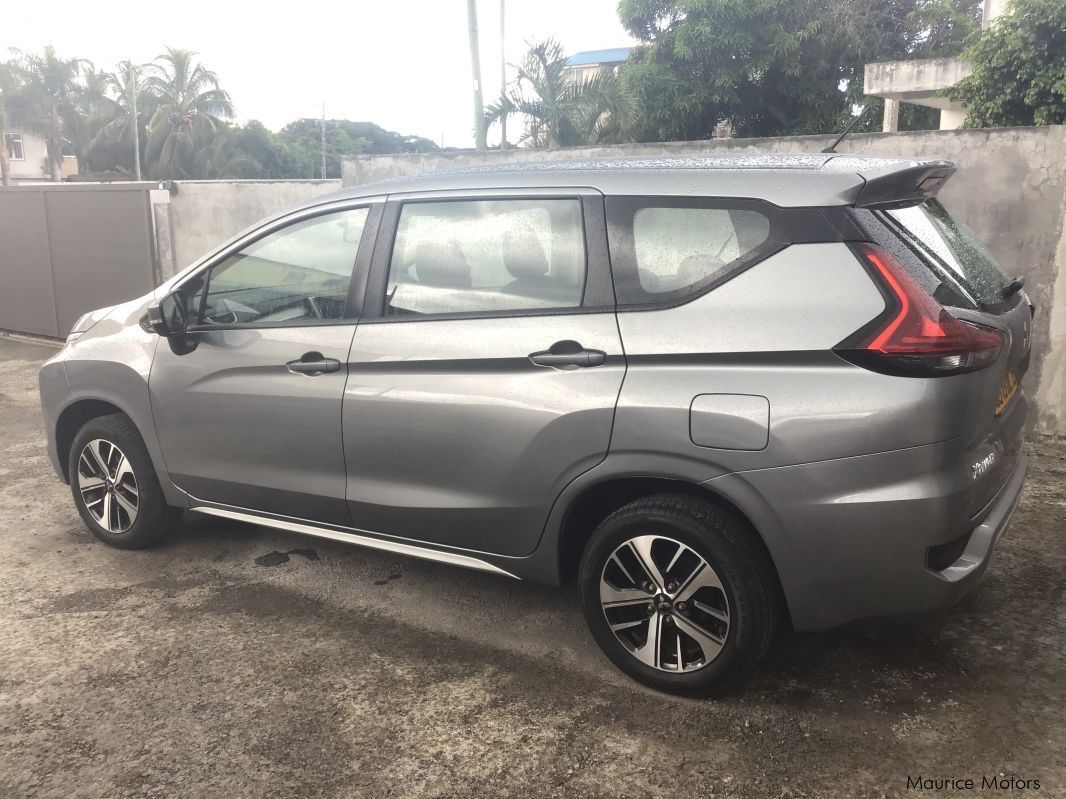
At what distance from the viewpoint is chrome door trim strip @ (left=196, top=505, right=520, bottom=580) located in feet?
11.2

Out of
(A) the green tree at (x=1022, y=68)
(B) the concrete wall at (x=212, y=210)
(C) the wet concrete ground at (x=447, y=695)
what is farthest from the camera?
(A) the green tree at (x=1022, y=68)

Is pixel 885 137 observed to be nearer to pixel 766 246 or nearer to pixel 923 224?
pixel 923 224

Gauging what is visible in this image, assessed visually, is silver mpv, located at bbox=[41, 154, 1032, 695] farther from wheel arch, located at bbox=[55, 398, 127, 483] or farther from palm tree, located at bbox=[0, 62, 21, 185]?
palm tree, located at bbox=[0, 62, 21, 185]

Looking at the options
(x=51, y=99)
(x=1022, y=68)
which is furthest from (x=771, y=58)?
(x=51, y=99)

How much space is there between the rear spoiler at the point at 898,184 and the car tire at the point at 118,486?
10.7 feet

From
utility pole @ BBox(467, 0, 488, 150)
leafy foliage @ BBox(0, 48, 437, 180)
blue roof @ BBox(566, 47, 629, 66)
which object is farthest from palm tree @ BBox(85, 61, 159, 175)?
utility pole @ BBox(467, 0, 488, 150)

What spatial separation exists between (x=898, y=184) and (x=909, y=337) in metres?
0.58

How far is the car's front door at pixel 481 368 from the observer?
3.03m

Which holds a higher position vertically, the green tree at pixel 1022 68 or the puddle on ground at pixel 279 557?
the green tree at pixel 1022 68

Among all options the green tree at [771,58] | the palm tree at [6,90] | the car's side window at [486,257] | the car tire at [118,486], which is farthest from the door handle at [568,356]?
the palm tree at [6,90]

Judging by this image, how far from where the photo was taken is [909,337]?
2.54 m

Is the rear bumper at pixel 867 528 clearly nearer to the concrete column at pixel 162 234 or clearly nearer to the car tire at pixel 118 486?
the car tire at pixel 118 486

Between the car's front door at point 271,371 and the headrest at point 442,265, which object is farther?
the car's front door at point 271,371

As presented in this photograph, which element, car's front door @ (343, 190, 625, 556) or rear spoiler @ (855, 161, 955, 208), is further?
car's front door @ (343, 190, 625, 556)
